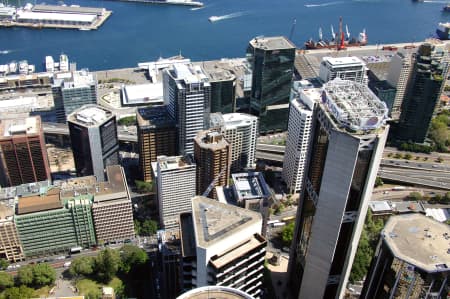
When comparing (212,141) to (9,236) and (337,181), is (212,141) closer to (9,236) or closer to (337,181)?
(337,181)

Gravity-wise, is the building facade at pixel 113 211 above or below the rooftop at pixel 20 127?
below

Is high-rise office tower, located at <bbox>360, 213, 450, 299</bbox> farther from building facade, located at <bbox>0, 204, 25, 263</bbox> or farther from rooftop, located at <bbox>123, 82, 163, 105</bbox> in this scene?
rooftop, located at <bbox>123, 82, 163, 105</bbox>

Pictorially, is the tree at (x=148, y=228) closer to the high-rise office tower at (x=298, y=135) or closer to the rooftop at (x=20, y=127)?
the rooftop at (x=20, y=127)

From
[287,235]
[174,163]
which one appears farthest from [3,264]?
[287,235]

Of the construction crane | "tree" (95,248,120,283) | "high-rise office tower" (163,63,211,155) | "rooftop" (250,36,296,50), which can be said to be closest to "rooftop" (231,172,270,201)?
the construction crane

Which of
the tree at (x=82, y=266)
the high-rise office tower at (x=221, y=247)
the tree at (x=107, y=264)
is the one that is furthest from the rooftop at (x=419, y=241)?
the tree at (x=82, y=266)

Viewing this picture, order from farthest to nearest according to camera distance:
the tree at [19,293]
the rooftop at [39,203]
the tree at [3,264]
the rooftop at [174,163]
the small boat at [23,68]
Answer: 1. the small boat at [23,68]
2. the rooftop at [174,163]
3. the tree at [3,264]
4. the rooftop at [39,203]
5. the tree at [19,293]

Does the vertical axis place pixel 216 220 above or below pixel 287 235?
above

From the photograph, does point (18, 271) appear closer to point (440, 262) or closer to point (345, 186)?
point (345, 186)
